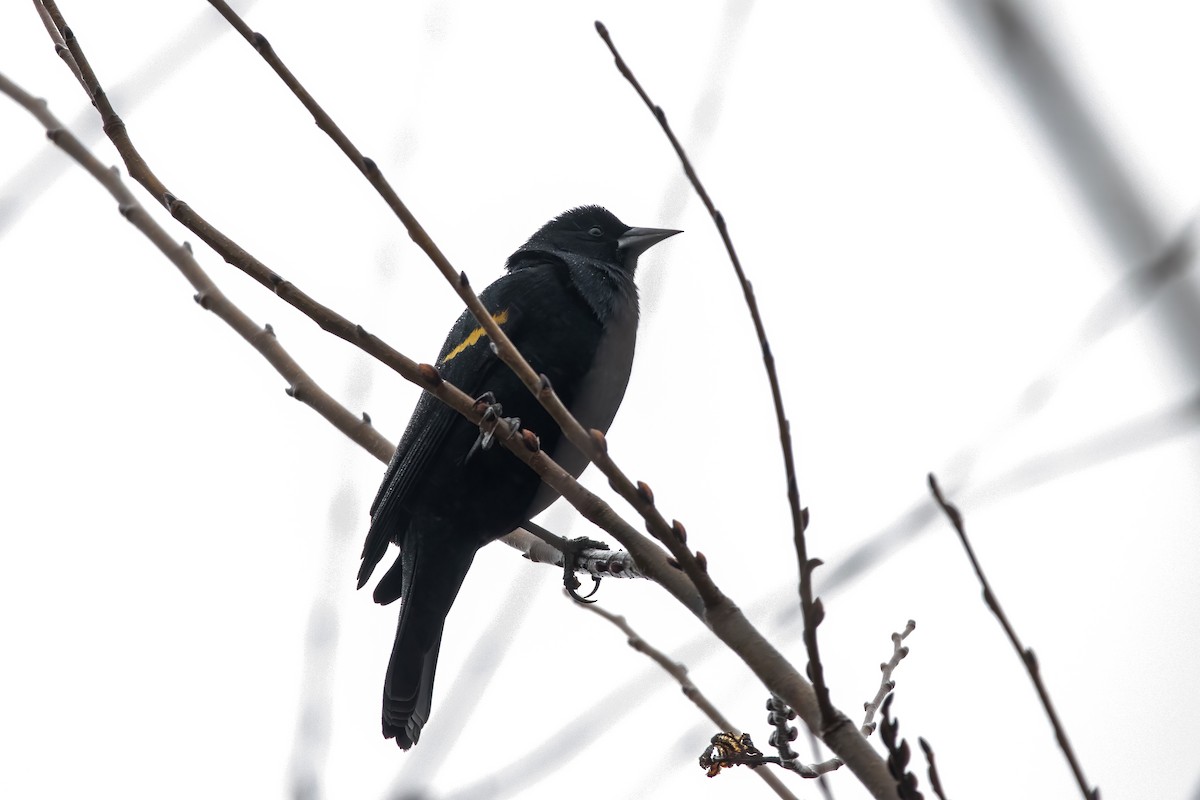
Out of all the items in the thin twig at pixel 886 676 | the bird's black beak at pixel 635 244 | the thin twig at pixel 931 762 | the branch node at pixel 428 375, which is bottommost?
the thin twig at pixel 931 762

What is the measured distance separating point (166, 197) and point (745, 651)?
53.3 inches

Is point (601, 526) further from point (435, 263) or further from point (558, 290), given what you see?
point (558, 290)

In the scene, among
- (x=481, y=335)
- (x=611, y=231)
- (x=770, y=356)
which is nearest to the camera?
(x=770, y=356)

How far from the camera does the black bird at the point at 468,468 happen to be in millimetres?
3539

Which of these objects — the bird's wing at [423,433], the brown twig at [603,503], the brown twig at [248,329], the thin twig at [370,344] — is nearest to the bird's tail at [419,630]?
the bird's wing at [423,433]

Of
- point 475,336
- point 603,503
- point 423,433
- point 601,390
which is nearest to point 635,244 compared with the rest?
point 475,336

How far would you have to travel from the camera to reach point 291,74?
1.73 m

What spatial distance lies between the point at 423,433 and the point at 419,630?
2.06ft

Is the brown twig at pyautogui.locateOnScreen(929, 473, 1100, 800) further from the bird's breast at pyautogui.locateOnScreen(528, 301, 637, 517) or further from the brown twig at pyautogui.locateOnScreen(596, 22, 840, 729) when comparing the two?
the bird's breast at pyautogui.locateOnScreen(528, 301, 637, 517)

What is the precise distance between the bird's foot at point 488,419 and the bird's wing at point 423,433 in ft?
0.43

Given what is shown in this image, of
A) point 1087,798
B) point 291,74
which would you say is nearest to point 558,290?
point 291,74

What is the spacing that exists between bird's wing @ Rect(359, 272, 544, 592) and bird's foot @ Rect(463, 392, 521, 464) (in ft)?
0.43

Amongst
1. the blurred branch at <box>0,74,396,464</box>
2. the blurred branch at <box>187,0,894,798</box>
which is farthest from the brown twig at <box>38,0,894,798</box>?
the blurred branch at <box>0,74,396,464</box>

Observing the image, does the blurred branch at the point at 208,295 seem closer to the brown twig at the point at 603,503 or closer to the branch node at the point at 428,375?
the brown twig at the point at 603,503
